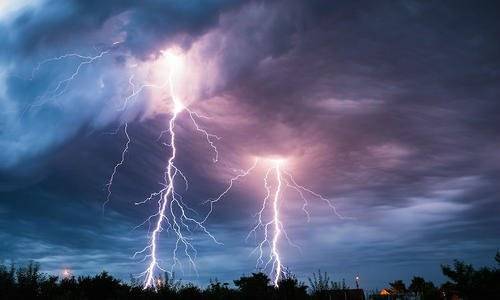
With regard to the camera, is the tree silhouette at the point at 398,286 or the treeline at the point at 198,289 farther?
the tree silhouette at the point at 398,286

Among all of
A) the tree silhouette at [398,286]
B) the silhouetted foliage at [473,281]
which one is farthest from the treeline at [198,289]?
the tree silhouette at [398,286]

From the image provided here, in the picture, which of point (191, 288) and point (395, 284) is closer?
point (191, 288)

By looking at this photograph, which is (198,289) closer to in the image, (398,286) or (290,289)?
(290,289)

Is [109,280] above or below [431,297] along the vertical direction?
above

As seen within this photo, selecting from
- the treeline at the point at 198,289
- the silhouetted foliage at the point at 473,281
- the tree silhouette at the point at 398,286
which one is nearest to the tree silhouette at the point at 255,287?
the treeline at the point at 198,289

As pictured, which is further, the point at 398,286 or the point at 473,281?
the point at 398,286

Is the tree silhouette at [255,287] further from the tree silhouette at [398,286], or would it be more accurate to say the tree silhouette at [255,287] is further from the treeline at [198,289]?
the tree silhouette at [398,286]

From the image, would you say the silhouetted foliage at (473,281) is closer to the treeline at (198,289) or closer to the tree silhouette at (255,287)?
the treeline at (198,289)

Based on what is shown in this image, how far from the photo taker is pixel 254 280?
62.4 feet

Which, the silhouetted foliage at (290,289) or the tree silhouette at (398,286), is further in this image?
the tree silhouette at (398,286)

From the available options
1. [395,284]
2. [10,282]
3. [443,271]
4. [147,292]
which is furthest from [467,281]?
[395,284]

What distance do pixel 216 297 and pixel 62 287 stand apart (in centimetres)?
532

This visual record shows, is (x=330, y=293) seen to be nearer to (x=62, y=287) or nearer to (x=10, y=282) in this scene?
(x=62, y=287)

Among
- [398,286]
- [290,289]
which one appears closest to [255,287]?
[290,289]
